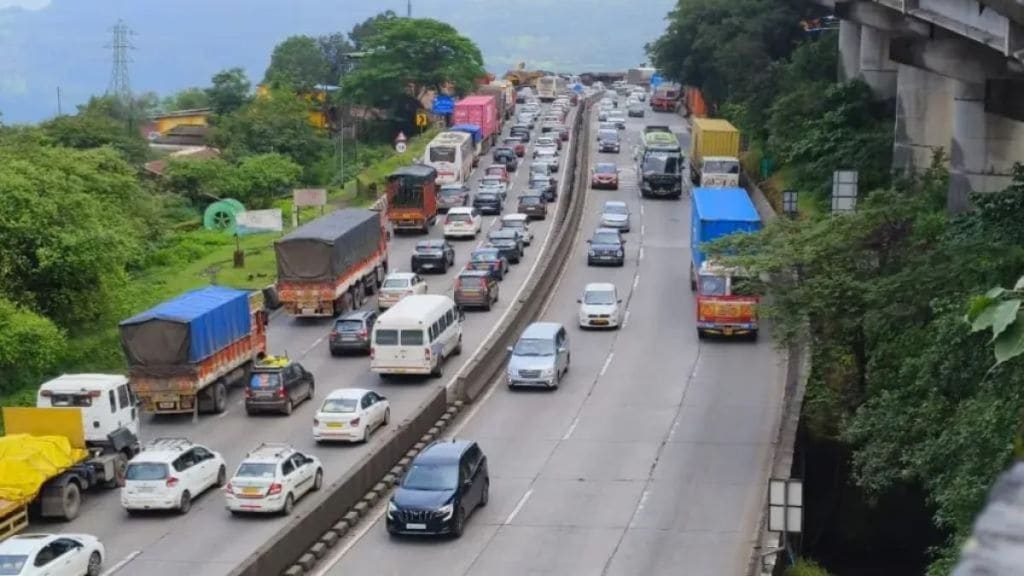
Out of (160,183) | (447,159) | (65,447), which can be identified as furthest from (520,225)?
(65,447)

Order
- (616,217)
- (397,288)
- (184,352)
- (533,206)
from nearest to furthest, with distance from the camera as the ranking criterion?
(184,352) → (397,288) → (616,217) → (533,206)

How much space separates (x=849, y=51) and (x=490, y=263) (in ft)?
80.0

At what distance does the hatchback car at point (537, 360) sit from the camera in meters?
39.3

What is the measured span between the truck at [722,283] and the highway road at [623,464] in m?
0.58

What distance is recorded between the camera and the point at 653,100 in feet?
453

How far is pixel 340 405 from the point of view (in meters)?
33.9

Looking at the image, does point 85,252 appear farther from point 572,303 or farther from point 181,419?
point 572,303

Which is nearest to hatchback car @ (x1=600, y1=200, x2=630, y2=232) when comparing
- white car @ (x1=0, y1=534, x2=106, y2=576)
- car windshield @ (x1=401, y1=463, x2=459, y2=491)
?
car windshield @ (x1=401, y1=463, x2=459, y2=491)

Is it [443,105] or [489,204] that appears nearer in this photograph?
[489,204]

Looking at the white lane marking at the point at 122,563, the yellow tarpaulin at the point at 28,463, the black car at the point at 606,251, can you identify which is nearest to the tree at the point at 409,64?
the black car at the point at 606,251

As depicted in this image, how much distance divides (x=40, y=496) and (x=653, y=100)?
114 meters

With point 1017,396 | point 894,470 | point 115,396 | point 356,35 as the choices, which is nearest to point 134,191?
point 115,396

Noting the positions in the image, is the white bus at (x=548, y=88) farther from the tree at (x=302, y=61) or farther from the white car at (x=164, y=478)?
the white car at (x=164, y=478)

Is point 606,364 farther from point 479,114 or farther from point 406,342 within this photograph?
point 479,114
